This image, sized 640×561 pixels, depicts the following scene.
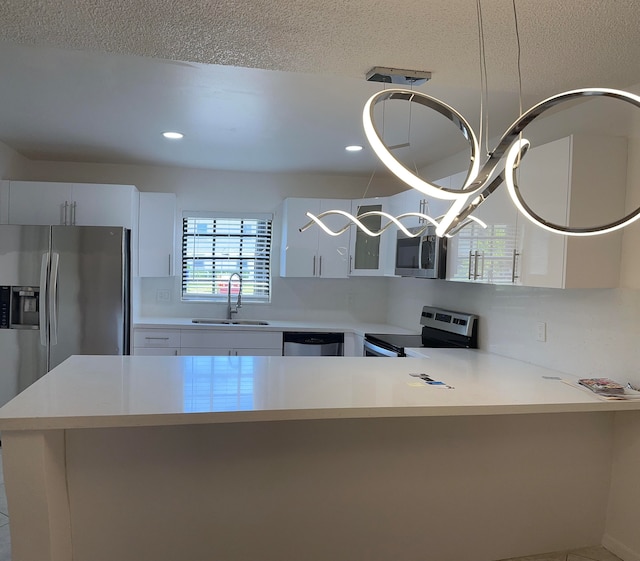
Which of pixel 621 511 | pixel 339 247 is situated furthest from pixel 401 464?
pixel 339 247

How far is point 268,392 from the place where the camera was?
213 centimetres

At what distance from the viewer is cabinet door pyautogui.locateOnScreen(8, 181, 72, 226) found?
425cm

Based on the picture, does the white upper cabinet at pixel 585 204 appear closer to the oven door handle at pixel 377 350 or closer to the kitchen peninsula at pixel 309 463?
the kitchen peninsula at pixel 309 463

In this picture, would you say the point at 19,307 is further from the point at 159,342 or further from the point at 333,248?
the point at 333,248

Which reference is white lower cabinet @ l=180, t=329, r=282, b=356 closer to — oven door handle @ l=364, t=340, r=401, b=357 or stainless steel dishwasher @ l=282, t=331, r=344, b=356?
stainless steel dishwasher @ l=282, t=331, r=344, b=356

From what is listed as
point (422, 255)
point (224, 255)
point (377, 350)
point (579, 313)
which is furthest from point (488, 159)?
point (224, 255)

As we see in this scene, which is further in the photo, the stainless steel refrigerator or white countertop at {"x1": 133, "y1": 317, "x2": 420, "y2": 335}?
white countertop at {"x1": 133, "y1": 317, "x2": 420, "y2": 335}

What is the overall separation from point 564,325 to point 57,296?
3475 millimetres

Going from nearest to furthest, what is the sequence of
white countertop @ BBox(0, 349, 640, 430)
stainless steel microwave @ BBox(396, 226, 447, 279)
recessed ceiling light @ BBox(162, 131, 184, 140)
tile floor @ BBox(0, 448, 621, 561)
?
white countertop @ BBox(0, 349, 640, 430), tile floor @ BBox(0, 448, 621, 561), stainless steel microwave @ BBox(396, 226, 447, 279), recessed ceiling light @ BBox(162, 131, 184, 140)

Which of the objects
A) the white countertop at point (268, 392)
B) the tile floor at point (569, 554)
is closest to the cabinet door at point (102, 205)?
the white countertop at point (268, 392)

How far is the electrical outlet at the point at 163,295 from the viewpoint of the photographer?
506 centimetres

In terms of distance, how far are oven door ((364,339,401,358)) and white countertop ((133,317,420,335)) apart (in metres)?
0.26

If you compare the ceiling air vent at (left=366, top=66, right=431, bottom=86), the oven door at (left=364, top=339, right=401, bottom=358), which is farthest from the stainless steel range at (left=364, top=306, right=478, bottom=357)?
the ceiling air vent at (left=366, top=66, right=431, bottom=86)

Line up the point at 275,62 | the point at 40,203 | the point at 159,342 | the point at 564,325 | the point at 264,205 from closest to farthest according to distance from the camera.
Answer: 1. the point at 275,62
2. the point at 564,325
3. the point at 40,203
4. the point at 159,342
5. the point at 264,205
